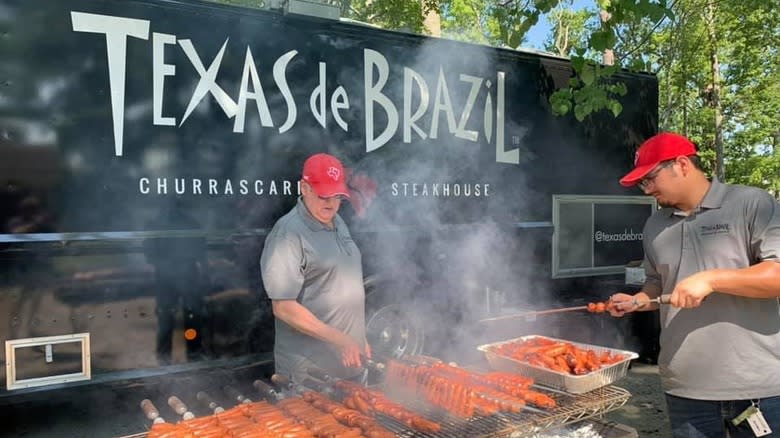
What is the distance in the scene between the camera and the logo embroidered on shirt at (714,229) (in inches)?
104

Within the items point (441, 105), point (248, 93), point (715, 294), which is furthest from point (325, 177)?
point (441, 105)

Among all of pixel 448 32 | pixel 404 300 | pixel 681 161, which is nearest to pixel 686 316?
pixel 681 161

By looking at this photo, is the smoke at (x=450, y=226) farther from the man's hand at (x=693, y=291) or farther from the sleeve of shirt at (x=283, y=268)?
the man's hand at (x=693, y=291)

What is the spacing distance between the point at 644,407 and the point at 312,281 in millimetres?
4026

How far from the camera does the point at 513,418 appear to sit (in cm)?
288

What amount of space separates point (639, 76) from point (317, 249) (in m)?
5.41

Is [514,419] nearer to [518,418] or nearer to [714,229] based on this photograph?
[518,418]

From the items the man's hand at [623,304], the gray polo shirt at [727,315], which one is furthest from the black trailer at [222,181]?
the gray polo shirt at [727,315]

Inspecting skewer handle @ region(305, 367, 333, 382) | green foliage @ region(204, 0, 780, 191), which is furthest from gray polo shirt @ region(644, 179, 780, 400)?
green foliage @ region(204, 0, 780, 191)

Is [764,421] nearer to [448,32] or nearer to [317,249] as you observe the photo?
[317,249]

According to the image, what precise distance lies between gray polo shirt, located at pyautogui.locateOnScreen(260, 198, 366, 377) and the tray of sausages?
1.00 meters

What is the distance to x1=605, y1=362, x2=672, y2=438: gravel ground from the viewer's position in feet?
16.7

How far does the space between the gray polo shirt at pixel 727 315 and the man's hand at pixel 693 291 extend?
0.23 m

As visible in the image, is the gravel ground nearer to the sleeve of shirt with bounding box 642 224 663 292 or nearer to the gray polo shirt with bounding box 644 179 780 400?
the sleeve of shirt with bounding box 642 224 663 292
